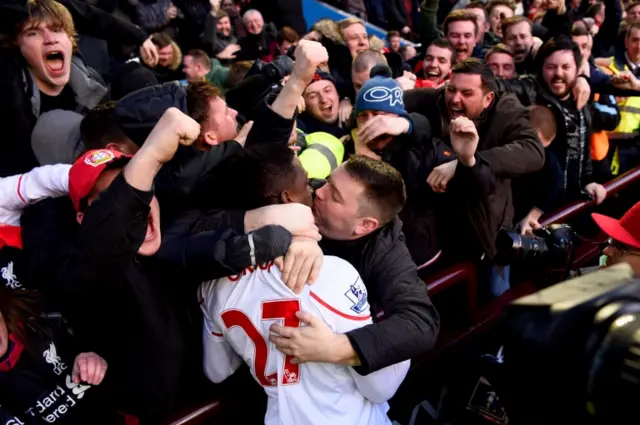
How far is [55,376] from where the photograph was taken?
5.32ft

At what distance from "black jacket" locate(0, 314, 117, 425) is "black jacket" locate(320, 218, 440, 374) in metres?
0.76

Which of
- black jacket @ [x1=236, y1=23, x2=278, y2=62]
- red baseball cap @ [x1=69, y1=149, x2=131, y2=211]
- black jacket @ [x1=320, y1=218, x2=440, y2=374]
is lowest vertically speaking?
black jacket @ [x1=236, y1=23, x2=278, y2=62]

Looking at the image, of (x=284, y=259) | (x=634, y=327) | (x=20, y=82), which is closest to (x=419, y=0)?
(x=20, y=82)

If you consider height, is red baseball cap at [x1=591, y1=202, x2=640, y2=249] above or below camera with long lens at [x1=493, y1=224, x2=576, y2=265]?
above

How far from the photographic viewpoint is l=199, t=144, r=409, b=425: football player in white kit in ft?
5.55

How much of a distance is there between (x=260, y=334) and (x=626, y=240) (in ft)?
4.37

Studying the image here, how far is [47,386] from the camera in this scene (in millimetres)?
1604

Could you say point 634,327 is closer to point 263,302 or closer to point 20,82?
point 263,302

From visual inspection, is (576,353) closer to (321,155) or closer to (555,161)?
(321,155)

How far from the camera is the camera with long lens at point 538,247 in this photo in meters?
2.61

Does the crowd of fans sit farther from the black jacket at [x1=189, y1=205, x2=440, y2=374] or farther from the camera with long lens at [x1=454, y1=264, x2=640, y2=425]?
the camera with long lens at [x1=454, y1=264, x2=640, y2=425]

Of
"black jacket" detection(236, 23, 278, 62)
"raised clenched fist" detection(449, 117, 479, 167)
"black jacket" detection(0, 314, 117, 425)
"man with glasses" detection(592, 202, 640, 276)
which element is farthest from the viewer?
"black jacket" detection(236, 23, 278, 62)

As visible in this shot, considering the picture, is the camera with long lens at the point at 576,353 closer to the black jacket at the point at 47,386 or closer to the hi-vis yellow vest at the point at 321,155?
the black jacket at the point at 47,386

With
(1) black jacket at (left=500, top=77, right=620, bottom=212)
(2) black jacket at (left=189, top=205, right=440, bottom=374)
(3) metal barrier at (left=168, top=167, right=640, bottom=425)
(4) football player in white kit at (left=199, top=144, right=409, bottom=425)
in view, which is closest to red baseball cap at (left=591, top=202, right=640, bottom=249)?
(3) metal barrier at (left=168, top=167, right=640, bottom=425)
